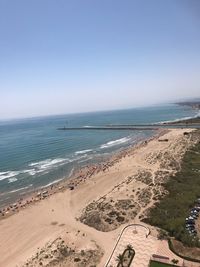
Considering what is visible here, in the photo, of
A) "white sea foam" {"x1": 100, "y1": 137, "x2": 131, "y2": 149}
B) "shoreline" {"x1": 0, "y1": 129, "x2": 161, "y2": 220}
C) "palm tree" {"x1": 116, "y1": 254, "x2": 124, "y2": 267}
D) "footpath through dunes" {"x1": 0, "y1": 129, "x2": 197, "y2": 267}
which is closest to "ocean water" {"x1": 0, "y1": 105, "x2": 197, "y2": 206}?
"white sea foam" {"x1": 100, "y1": 137, "x2": 131, "y2": 149}

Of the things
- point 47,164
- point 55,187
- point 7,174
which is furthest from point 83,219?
point 47,164

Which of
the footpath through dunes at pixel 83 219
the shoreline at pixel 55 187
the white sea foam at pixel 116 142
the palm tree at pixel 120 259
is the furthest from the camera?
the white sea foam at pixel 116 142

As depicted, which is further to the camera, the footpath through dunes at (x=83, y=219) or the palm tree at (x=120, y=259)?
the footpath through dunes at (x=83, y=219)

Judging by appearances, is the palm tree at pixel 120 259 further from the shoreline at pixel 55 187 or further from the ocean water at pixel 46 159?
the ocean water at pixel 46 159

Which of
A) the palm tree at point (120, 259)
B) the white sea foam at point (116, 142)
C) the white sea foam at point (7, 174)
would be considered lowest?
the palm tree at point (120, 259)

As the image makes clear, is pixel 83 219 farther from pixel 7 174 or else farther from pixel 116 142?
pixel 116 142

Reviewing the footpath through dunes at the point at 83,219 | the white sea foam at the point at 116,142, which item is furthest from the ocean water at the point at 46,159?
the footpath through dunes at the point at 83,219

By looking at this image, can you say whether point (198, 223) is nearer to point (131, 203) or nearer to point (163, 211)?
point (163, 211)

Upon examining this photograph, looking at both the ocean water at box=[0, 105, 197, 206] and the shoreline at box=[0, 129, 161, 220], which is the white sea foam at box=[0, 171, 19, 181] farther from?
the shoreline at box=[0, 129, 161, 220]
